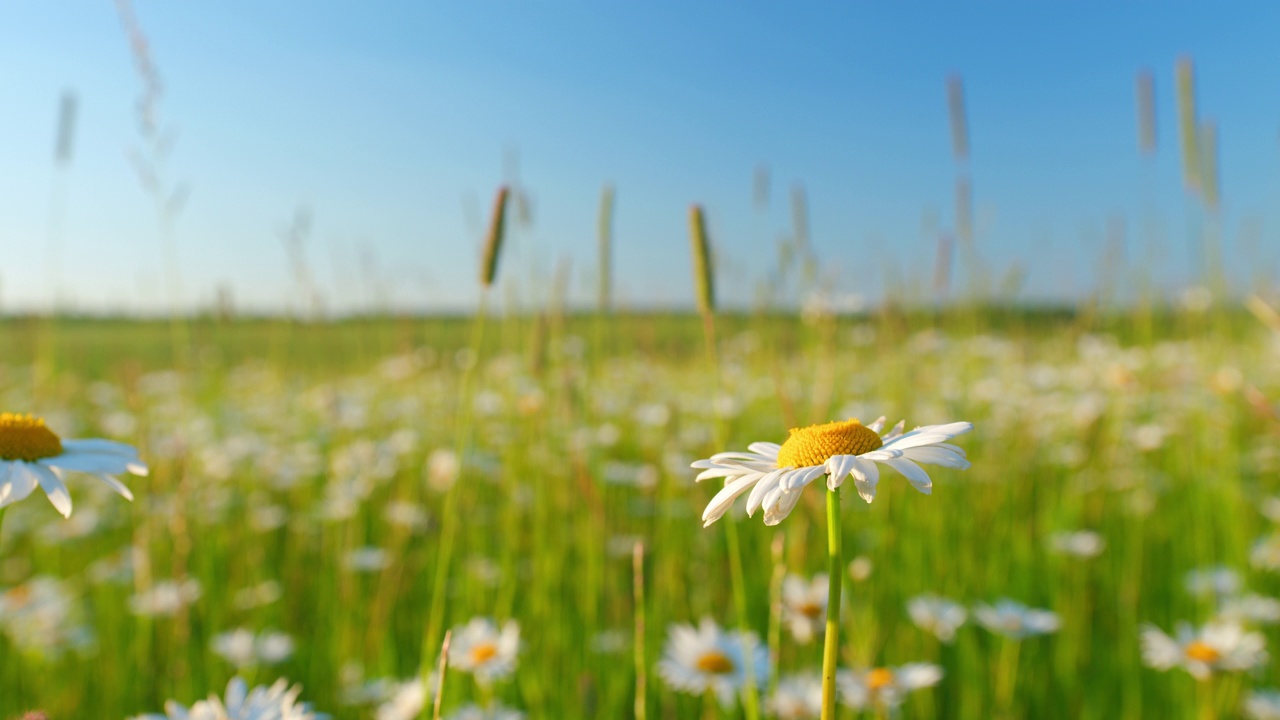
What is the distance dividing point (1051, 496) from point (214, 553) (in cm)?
Answer: 351

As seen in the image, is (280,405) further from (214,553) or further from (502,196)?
(502,196)

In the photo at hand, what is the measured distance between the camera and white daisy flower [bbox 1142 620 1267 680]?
6.11 ft

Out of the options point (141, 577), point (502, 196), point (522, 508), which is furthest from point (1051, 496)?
point (141, 577)

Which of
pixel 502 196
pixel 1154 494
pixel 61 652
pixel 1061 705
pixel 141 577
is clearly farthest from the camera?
pixel 1154 494

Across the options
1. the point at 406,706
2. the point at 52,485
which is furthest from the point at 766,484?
the point at 406,706

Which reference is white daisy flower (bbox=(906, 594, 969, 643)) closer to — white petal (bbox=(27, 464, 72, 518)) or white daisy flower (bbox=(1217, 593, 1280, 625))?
white daisy flower (bbox=(1217, 593, 1280, 625))

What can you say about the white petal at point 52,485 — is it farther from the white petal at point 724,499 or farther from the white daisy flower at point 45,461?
the white petal at point 724,499

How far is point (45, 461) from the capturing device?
3.10 ft

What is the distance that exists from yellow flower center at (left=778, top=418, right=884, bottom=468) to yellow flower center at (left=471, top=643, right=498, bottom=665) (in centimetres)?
122

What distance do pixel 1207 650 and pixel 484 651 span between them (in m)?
1.71

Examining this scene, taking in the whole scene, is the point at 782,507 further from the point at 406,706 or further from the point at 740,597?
the point at 406,706

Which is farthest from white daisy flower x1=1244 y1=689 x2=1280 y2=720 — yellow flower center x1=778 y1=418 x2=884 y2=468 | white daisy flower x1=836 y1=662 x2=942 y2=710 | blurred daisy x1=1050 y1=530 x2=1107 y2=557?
yellow flower center x1=778 y1=418 x2=884 y2=468

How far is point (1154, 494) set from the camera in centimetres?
369

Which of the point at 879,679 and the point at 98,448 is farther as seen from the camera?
the point at 879,679
